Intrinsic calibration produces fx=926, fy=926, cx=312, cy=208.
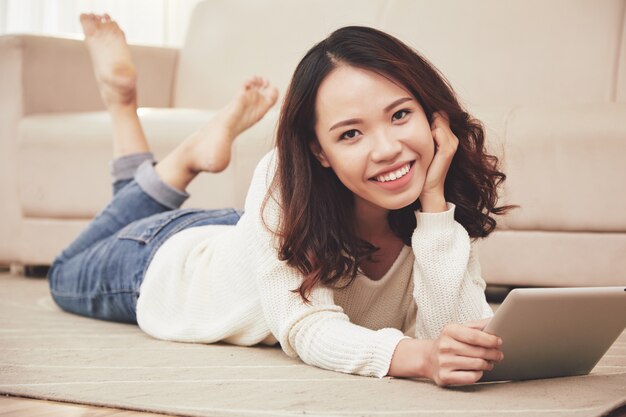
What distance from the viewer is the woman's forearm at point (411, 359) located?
113cm

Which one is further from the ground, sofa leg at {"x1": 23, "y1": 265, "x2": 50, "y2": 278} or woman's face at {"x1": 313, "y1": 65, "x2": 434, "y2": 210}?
woman's face at {"x1": 313, "y1": 65, "x2": 434, "y2": 210}

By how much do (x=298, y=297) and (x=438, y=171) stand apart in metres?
0.26

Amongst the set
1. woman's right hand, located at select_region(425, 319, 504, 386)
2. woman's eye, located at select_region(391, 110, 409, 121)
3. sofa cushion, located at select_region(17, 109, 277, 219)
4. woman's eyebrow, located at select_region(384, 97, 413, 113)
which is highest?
woman's eyebrow, located at select_region(384, 97, 413, 113)

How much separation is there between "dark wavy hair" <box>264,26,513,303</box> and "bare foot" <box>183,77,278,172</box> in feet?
2.28

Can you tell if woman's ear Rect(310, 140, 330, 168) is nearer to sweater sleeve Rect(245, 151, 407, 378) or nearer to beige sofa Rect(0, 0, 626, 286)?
sweater sleeve Rect(245, 151, 407, 378)

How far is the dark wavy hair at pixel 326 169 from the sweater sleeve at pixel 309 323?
2 centimetres

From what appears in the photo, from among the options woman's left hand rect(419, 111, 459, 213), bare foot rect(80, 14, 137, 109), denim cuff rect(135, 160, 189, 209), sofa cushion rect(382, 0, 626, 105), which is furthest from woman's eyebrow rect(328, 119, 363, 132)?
sofa cushion rect(382, 0, 626, 105)

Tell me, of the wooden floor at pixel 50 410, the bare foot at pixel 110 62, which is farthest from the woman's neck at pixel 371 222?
the bare foot at pixel 110 62

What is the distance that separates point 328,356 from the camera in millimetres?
1231

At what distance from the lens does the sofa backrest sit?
2.48m

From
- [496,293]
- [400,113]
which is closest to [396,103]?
[400,113]

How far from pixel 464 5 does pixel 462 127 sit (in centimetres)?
144

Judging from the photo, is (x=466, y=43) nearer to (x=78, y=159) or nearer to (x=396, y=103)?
(x=78, y=159)

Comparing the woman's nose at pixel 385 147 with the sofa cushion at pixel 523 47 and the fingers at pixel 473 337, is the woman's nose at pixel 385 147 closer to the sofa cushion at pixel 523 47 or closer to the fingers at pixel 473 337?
the fingers at pixel 473 337
